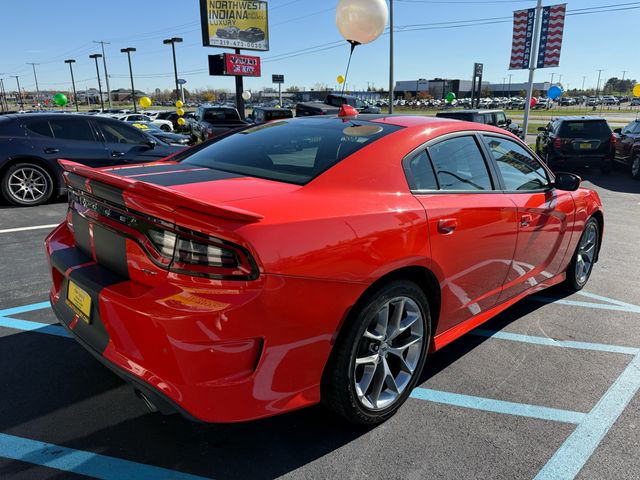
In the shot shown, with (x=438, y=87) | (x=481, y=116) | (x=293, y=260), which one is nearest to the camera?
(x=293, y=260)

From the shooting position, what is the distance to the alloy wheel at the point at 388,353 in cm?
231

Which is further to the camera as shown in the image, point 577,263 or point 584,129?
point 584,129

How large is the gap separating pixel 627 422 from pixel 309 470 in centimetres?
176

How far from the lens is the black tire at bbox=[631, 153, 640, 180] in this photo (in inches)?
458

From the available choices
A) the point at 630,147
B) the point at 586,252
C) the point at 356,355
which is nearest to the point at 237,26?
the point at 630,147

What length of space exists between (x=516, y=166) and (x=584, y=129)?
10.7m

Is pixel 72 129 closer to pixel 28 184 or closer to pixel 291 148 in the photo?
pixel 28 184

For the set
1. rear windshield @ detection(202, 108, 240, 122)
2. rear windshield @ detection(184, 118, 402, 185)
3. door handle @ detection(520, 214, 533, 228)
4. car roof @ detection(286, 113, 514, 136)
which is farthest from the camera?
rear windshield @ detection(202, 108, 240, 122)

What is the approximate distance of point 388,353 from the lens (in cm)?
244

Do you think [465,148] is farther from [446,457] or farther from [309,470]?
[309,470]

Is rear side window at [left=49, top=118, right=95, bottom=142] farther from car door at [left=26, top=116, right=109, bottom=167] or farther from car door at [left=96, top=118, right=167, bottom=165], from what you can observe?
car door at [left=96, top=118, right=167, bottom=165]

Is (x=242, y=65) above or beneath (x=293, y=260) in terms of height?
above

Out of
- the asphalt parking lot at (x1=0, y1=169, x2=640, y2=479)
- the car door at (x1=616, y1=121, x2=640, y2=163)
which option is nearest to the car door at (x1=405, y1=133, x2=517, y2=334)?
the asphalt parking lot at (x1=0, y1=169, x2=640, y2=479)

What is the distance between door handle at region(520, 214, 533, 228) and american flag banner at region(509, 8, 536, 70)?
51.8 ft
